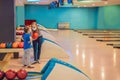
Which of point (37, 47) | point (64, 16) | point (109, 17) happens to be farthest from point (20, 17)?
point (37, 47)

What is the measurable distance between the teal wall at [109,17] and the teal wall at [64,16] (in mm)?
977

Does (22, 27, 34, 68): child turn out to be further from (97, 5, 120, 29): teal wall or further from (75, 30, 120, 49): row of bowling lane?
(97, 5, 120, 29): teal wall

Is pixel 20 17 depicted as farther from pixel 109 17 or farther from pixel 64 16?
pixel 109 17

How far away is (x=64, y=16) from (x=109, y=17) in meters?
4.41

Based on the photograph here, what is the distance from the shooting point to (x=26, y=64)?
21.1 ft

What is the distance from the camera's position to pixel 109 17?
65.7 feet

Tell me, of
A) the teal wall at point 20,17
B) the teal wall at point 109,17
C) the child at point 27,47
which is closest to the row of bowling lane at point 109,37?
the teal wall at point 109,17

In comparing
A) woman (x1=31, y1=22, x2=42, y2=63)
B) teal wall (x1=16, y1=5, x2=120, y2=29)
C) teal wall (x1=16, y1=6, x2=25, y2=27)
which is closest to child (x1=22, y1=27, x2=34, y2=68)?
woman (x1=31, y1=22, x2=42, y2=63)

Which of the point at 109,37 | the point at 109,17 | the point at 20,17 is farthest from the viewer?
the point at 109,17

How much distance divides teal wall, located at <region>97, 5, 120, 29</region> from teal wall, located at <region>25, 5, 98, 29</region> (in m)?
0.98

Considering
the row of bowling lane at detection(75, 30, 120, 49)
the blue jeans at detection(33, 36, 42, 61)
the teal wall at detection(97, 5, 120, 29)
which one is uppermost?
the teal wall at detection(97, 5, 120, 29)

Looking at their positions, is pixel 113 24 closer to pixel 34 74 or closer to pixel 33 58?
pixel 33 58

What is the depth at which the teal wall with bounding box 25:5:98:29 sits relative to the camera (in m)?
22.6

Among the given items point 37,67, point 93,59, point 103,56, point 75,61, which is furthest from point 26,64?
point 103,56
